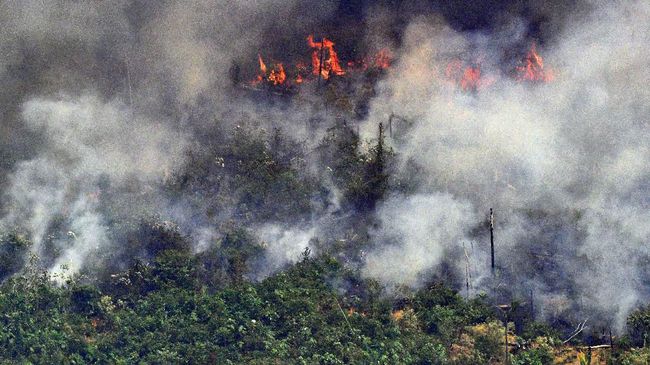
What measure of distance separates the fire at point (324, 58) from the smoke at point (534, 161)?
7.54 feet

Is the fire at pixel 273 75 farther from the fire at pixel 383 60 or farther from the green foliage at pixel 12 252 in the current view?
the green foliage at pixel 12 252

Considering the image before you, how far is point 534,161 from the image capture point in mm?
65938

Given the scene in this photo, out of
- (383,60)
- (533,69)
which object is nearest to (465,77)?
(533,69)

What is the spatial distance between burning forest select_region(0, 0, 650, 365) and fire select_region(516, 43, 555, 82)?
0.08 meters

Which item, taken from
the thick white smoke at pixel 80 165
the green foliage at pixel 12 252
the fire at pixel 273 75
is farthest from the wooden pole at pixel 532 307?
the green foliage at pixel 12 252

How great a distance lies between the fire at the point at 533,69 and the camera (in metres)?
68.8

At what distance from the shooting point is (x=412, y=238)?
63531 millimetres

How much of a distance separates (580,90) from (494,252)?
821 centimetres

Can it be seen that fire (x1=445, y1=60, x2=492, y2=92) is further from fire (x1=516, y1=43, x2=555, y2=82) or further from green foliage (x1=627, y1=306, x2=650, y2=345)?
green foliage (x1=627, y1=306, x2=650, y2=345)

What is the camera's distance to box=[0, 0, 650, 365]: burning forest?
60.2 meters

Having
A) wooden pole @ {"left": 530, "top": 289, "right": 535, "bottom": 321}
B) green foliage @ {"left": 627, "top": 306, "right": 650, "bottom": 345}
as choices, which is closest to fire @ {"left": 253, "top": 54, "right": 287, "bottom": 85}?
wooden pole @ {"left": 530, "top": 289, "right": 535, "bottom": 321}

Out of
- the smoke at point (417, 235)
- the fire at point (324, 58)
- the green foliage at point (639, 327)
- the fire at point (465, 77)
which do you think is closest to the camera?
the green foliage at point (639, 327)

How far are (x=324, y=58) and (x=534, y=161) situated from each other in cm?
995

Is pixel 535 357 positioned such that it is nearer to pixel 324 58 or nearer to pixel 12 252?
pixel 324 58
